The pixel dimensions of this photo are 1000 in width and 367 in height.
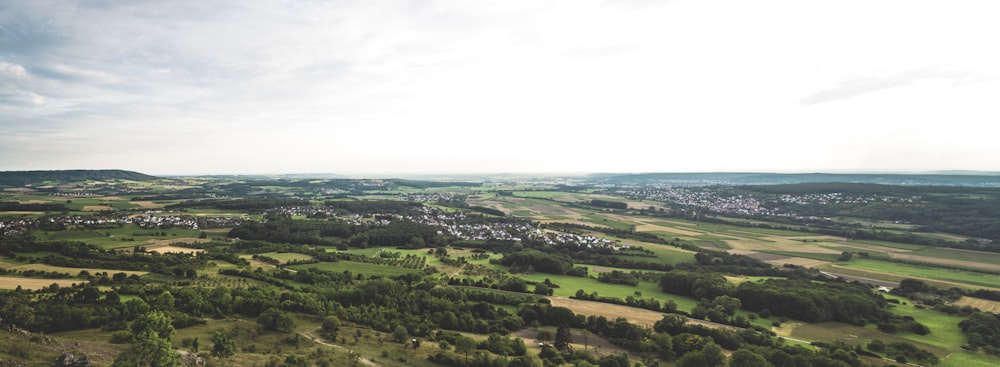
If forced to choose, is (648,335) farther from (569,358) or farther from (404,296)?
(404,296)

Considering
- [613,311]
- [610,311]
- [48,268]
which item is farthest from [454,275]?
[48,268]

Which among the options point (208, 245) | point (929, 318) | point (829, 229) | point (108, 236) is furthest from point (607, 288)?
point (108, 236)

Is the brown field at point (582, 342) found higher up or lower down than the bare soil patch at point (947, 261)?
lower down

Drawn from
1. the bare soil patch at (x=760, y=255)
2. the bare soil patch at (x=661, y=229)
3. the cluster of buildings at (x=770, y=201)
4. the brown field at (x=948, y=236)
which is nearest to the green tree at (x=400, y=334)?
the bare soil patch at (x=760, y=255)

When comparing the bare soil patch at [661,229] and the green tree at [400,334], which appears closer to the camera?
the green tree at [400,334]

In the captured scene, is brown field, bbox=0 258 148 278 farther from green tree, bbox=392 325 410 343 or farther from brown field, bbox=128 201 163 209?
brown field, bbox=128 201 163 209

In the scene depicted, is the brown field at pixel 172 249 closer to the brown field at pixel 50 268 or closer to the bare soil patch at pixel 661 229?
the brown field at pixel 50 268
